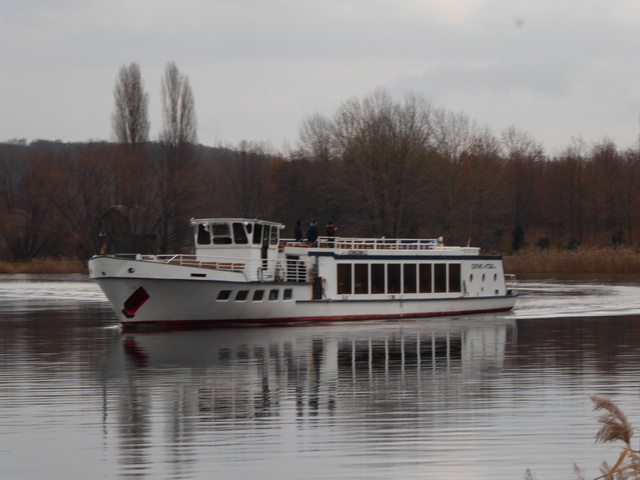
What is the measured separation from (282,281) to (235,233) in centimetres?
247

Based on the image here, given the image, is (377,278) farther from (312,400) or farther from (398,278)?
(312,400)

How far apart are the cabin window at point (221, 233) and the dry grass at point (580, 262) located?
144ft

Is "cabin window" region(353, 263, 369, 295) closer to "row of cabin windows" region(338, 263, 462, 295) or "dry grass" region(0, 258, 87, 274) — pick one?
"row of cabin windows" region(338, 263, 462, 295)

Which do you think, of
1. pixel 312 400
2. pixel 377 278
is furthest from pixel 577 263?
pixel 312 400

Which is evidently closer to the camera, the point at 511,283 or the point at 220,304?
the point at 220,304

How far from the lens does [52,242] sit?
103 meters

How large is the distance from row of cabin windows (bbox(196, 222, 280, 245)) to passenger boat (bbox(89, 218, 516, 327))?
0.03 m

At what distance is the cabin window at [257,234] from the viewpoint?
3612 cm

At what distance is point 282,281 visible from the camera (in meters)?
35.4

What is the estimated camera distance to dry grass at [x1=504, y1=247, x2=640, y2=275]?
7444cm

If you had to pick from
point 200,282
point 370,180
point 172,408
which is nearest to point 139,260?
point 200,282

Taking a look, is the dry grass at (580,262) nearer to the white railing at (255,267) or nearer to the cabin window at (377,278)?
the cabin window at (377,278)

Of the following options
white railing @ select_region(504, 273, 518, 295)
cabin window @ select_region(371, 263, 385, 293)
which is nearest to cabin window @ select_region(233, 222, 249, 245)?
cabin window @ select_region(371, 263, 385, 293)

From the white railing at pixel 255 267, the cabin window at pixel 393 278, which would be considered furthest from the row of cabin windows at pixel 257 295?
the cabin window at pixel 393 278
